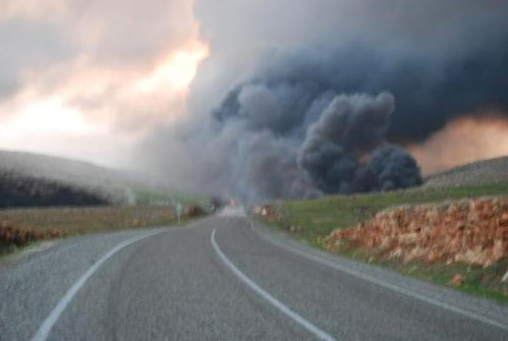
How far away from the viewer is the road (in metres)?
8.02

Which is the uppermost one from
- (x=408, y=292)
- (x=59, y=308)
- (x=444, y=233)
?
(x=444, y=233)

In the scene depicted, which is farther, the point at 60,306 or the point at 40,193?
the point at 40,193

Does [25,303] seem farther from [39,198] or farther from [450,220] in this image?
[39,198]

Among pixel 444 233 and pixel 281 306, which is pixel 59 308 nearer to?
pixel 281 306

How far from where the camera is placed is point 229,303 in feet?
33.4

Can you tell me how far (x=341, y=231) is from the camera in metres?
26.3

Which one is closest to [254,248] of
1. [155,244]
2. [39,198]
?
[155,244]

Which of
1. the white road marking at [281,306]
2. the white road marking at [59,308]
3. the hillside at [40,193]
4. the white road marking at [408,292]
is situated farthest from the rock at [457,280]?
the hillside at [40,193]

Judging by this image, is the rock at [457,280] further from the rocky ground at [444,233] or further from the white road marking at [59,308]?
the white road marking at [59,308]


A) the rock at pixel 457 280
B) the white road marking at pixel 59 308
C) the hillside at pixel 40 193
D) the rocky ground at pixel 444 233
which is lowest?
the white road marking at pixel 59 308

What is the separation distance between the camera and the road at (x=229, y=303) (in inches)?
316

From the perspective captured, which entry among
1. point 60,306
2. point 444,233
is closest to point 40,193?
point 444,233

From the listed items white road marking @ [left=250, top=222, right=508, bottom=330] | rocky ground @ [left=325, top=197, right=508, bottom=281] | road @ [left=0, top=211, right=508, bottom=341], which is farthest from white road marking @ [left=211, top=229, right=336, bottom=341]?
rocky ground @ [left=325, top=197, right=508, bottom=281]

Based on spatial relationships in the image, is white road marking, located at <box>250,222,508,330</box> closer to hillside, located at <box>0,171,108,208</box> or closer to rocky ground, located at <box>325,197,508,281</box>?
rocky ground, located at <box>325,197,508,281</box>
